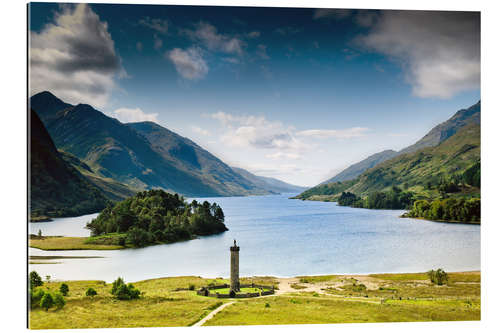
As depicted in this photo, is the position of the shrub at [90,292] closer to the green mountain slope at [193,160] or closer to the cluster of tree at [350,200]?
the green mountain slope at [193,160]

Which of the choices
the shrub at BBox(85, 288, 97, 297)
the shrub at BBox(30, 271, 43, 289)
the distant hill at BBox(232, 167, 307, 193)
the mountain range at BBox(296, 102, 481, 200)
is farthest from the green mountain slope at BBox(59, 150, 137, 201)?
the mountain range at BBox(296, 102, 481, 200)

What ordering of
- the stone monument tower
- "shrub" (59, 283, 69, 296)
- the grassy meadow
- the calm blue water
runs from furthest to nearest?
the calm blue water < the stone monument tower < "shrub" (59, 283, 69, 296) < the grassy meadow

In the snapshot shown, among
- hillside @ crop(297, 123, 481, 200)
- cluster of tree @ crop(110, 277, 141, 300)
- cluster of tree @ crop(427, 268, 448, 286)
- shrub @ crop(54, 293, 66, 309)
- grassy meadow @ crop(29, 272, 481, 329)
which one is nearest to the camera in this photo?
grassy meadow @ crop(29, 272, 481, 329)

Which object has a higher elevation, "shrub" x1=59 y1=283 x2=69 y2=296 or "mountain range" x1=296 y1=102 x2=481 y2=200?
"mountain range" x1=296 y1=102 x2=481 y2=200

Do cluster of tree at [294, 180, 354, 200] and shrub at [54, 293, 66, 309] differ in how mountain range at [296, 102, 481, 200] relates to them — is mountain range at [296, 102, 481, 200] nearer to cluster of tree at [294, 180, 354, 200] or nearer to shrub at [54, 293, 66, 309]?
cluster of tree at [294, 180, 354, 200]

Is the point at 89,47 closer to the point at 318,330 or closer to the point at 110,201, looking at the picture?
the point at 110,201

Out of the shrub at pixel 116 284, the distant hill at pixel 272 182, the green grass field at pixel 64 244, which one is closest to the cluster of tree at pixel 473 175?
the distant hill at pixel 272 182

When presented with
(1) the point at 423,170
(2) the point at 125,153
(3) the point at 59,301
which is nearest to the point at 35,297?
(3) the point at 59,301
